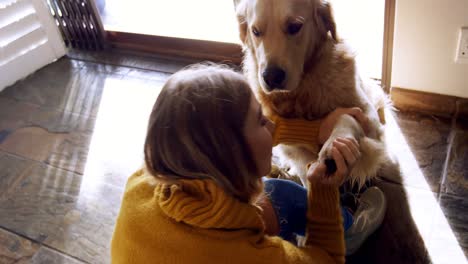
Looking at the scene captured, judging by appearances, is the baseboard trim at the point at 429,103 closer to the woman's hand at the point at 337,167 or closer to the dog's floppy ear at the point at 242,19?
the dog's floppy ear at the point at 242,19

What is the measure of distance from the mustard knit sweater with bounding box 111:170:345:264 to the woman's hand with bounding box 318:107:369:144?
47 cm

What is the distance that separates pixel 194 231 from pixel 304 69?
71cm

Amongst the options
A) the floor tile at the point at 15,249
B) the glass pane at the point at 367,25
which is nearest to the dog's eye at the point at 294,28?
the glass pane at the point at 367,25

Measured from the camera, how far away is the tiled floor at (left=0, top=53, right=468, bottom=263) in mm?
1312

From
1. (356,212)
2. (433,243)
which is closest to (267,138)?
(356,212)

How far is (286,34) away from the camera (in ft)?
3.76

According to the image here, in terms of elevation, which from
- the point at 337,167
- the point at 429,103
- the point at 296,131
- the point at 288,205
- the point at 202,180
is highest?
the point at 202,180

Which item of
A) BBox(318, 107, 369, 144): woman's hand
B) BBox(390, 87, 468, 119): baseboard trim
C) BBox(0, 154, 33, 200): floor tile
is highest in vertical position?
BBox(318, 107, 369, 144): woman's hand

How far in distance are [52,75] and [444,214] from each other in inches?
89.7

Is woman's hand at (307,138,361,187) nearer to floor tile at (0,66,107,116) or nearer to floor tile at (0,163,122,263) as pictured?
floor tile at (0,163,122,263)

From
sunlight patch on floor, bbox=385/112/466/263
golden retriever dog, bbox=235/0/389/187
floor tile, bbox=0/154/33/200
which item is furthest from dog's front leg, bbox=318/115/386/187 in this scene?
floor tile, bbox=0/154/33/200

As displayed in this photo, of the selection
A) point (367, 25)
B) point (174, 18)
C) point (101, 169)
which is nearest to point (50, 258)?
point (101, 169)

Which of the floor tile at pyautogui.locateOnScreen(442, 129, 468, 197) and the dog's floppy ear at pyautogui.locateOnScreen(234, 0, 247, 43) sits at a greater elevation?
the dog's floppy ear at pyautogui.locateOnScreen(234, 0, 247, 43)

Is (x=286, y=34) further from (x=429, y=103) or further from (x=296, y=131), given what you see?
(x=429, y=103)
